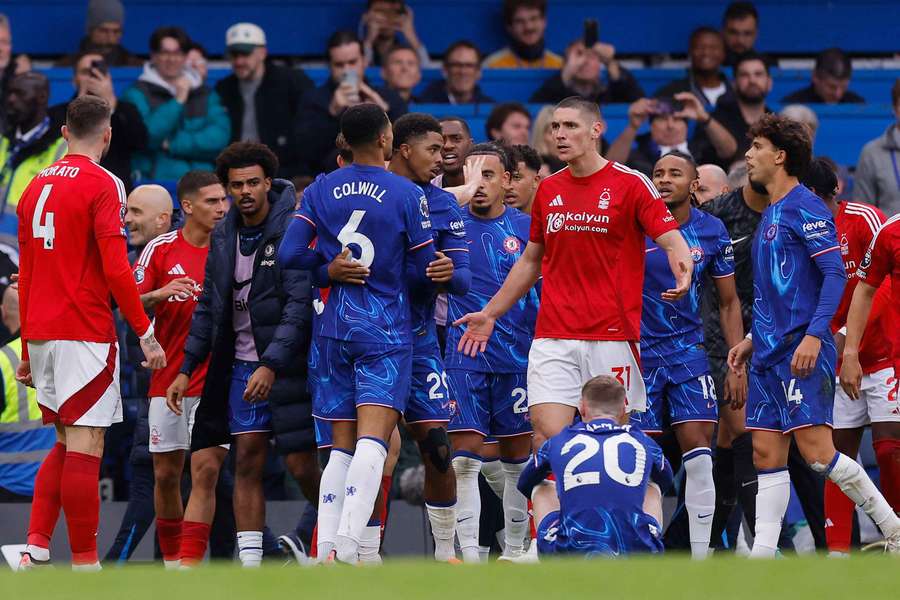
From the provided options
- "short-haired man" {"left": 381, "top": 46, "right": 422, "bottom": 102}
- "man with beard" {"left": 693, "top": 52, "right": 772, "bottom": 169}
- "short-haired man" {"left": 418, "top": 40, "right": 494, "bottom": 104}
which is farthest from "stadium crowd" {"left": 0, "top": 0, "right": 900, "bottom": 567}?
"short-haired man" {"left": 418, "top": 40, "right": 494, "bottom": 104}

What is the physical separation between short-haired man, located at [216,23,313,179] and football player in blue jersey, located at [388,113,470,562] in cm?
458

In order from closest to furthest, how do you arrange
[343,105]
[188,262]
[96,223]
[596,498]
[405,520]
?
[596,498] < [96,223] < [188,262] < [405,520] < [343,105]

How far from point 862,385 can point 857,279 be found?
614 millimetres

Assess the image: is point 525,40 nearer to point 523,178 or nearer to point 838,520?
point 523,178

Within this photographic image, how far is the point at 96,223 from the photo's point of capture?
8.00 metres

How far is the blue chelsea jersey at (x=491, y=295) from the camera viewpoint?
9.31 metres

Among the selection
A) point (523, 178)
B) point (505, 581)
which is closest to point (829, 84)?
point (523, 178)

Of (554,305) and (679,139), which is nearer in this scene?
(554,305)

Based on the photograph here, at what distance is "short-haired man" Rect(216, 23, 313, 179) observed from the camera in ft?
42.7

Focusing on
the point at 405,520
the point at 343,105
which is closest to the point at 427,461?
the point at 405,520

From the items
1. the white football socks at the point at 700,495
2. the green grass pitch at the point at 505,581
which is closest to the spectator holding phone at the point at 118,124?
the white football socks at the point at 700,495

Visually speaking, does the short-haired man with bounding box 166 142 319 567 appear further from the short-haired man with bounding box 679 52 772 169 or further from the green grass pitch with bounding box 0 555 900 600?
the short-haired man with bounding box 679 52 772 169

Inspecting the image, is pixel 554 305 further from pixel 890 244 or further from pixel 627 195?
pixel 890 244

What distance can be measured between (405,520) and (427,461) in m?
3.01
